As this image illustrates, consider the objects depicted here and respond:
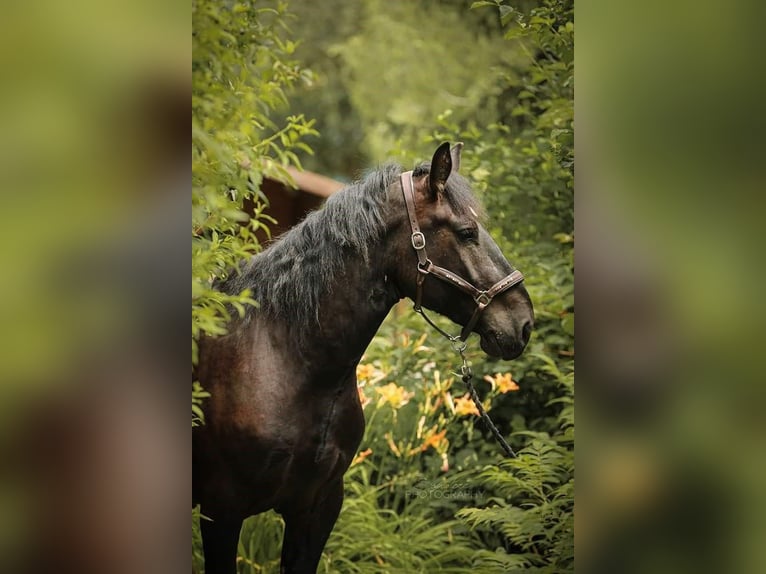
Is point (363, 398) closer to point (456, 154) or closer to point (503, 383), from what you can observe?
point (503, 383)

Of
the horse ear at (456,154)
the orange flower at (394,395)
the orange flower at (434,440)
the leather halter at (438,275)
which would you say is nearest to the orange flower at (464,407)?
the orange flower at (434,440)

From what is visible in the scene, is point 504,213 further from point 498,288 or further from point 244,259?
point 244,259

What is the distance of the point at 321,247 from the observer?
230cm

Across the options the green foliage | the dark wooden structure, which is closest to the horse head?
the dark wooden structure

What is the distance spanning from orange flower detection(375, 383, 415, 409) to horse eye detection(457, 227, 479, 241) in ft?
2.62

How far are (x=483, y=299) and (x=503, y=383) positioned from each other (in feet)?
2.19

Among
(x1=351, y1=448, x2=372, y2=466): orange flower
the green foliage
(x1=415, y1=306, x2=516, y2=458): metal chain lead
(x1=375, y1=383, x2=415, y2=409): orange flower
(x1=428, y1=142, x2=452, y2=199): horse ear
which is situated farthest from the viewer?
(x1=375, y1=383, x2=415, y2=409): orange flower

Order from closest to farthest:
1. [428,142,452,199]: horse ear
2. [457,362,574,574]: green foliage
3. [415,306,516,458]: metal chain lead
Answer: [428,142,452,199]: horse ear → [415,306,516,458]: metal chain lead → [457,362,574,574]: green foliage

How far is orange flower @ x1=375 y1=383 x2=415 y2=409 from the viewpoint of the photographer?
2.87 meters

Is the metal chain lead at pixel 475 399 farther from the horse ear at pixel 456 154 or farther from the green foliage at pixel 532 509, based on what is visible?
the horse ear at pixel 456 154

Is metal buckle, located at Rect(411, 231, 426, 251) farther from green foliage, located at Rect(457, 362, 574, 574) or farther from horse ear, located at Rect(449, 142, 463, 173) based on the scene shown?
green foliage, located at Rect(457, 362, 574, 574)

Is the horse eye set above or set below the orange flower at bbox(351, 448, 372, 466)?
above
